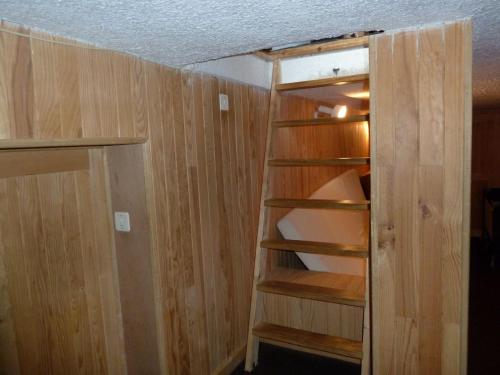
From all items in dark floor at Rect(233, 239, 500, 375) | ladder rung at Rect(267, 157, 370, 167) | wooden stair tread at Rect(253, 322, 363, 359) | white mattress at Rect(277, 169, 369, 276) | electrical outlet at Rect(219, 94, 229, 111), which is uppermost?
electrical outlet at Rect(219, 94, 229, 111)

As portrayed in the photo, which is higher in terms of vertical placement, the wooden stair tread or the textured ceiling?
the textured ceiling

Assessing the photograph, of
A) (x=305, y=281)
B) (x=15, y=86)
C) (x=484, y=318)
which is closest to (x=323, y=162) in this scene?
(x=305, y=281)

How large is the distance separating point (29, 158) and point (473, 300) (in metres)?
3.72

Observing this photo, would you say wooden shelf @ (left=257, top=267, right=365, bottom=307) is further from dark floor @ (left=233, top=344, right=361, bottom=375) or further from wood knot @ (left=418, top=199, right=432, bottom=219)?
wood knot @ (left=418, top=199, right=432, bottom=219)

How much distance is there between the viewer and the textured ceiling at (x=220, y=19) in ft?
3.50

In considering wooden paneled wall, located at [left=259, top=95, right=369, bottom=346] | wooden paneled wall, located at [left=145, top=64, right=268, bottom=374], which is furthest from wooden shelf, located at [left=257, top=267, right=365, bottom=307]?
wooden paneled wall, located at [left=145, top=64, right=268, bottom=374]

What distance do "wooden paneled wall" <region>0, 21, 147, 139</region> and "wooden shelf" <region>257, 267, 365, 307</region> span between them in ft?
4.34

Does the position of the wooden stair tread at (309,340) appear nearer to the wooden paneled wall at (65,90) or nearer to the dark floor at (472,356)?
the dark floor at (472,356)

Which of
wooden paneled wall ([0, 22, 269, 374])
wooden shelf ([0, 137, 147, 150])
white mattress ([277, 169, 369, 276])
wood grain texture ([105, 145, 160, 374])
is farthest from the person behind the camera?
white mattress ([277, 169, 369, 276])

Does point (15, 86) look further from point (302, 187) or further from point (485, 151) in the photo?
point (485, 151)

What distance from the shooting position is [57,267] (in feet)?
5.47

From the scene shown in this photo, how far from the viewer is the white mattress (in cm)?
281

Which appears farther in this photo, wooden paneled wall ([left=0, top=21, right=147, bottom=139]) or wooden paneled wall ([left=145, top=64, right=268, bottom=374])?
wooden paneled wall ([left=145, top=64, right=268, bottom=374])

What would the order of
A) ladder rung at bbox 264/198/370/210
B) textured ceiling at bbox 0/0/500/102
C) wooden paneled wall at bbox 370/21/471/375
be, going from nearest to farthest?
textured ceiling at bbox 0/0/500/102 → wooden paneled wall at bbox 370/21/471/375 → ladder rung at bbox 264/198/370/210
